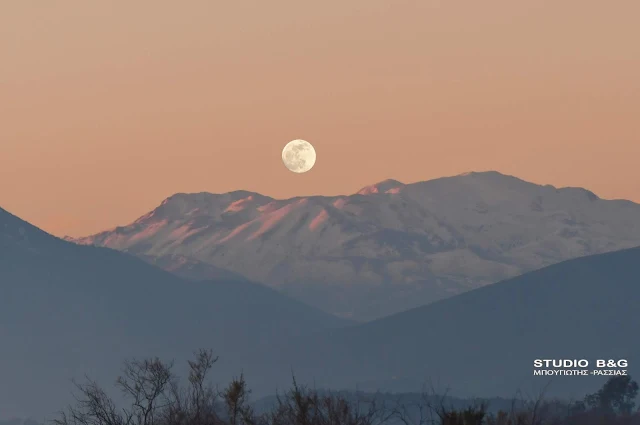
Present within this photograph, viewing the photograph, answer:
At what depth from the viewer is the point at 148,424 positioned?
136 feet

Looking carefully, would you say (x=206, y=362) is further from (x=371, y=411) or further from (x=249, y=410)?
(x=371, y=411)

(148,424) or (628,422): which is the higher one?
(628,422)

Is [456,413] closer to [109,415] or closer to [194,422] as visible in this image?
[194,422]

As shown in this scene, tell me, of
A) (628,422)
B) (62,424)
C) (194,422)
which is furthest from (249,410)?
(628,422)

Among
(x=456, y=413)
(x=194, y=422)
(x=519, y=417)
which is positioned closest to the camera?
(x=456, y=413)

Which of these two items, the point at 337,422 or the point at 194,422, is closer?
the point at 337,422

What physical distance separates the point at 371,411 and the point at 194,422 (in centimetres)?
600

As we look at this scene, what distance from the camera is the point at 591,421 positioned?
621 feet

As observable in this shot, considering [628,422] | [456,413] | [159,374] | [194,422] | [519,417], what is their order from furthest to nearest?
[628,422]
[159,374]
[194,422]
[519,417]
[456,413]

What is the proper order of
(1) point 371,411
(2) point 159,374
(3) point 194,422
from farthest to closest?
1. (2) point 159,374
2. (3) point 194,422
3. (1) point 371,411

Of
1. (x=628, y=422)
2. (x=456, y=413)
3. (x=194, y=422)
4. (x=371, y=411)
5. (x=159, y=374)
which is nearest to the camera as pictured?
(x=456, y=413)

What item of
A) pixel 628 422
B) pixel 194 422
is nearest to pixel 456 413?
pixel 194 422

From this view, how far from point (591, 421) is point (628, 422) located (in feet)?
26.2

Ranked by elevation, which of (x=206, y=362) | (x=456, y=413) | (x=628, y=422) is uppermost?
(x=628, y=422)
